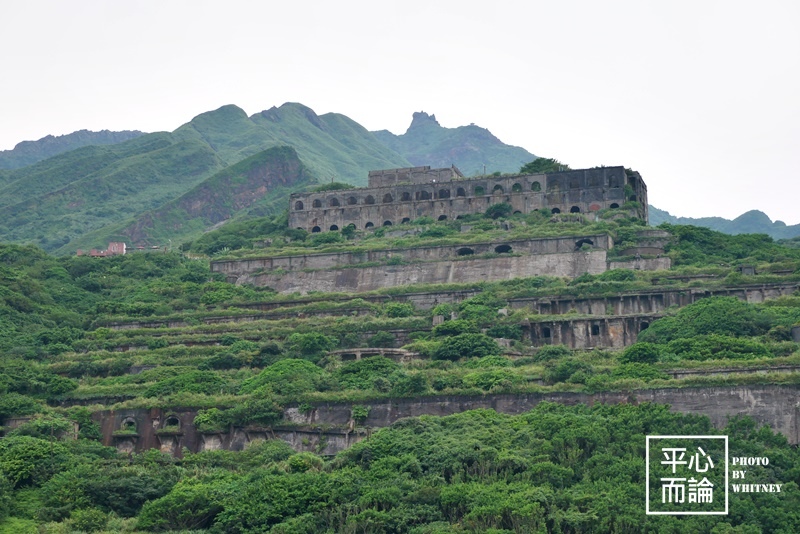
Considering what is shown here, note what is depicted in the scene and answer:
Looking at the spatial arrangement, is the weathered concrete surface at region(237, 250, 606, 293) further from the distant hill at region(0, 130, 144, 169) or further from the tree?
the distant hill at region(0, 130, 144, 169)

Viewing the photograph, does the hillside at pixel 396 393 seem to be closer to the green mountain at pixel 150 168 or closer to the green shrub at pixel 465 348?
the green shrub at pixel 465 348

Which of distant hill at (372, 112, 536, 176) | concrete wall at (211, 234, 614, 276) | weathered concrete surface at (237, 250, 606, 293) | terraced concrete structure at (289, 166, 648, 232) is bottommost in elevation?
weathered concrete surface at (237, 250, 606, 293)

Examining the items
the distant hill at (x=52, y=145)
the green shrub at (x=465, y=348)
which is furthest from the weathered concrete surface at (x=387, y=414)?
the distant hill at (x=52, y=145)

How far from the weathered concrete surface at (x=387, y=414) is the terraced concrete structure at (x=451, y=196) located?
99.3ft

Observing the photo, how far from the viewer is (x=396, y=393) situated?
154ft

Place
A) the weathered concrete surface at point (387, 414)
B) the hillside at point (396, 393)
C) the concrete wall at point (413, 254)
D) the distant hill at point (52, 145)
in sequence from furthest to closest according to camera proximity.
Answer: the distant hill at point (52, 145)
the concrete wall at point (413, 254)
the weathered concrete surface at point (387, 414)
the hillside at point (396, 393)

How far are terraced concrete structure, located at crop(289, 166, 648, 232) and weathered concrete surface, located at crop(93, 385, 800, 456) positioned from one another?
1192 inches

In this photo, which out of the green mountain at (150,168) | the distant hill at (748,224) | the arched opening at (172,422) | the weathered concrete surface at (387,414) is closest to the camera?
the weathered concrete surface at (387,414)

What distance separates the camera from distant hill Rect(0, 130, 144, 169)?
172625mm

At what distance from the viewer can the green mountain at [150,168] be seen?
11506 cm

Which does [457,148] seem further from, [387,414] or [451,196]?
[387,414]

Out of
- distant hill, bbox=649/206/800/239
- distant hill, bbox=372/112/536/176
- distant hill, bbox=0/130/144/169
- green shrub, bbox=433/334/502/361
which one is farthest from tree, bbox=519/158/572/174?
distant hill, bbox=0/130/144/169
